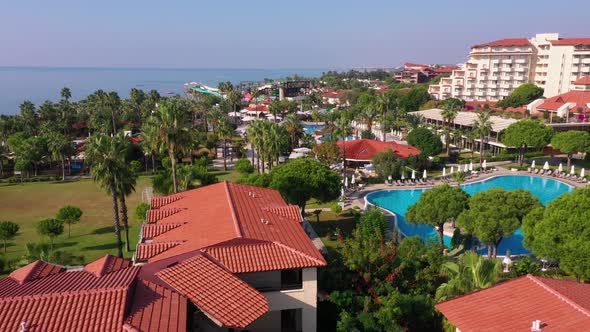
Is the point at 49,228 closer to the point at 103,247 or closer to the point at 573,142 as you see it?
the point at 103,247


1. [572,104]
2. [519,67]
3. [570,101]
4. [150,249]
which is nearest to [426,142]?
[572,104]

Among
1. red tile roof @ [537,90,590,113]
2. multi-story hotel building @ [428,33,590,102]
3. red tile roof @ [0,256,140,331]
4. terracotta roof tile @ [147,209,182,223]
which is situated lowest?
terracotta roof tile @ [147,209,182,223]

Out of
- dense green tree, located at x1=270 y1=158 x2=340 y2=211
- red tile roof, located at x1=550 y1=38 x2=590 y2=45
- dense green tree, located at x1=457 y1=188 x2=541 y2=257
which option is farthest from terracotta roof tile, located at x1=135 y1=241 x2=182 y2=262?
red tile roof, located at x1=550 y1=38 x2=590 y2=45

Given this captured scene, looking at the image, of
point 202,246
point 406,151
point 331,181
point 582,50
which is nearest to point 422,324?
Answer: point 202,246

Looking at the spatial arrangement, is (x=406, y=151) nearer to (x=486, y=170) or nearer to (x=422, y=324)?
(x=486, y=170)

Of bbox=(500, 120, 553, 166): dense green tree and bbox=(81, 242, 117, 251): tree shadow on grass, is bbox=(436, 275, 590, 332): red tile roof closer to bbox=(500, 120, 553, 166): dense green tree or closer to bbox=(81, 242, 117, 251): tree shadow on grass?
bbox=(81, 242, 117, 251): tree shadow on grass

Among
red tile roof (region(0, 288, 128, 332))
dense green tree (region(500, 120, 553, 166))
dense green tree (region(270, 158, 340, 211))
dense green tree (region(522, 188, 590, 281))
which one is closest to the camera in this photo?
red tile roof (region(0, 288, 128, 332))

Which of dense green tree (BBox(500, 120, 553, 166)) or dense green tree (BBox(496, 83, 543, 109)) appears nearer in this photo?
dense green tree (BBox(500, 120, 553, 166))
